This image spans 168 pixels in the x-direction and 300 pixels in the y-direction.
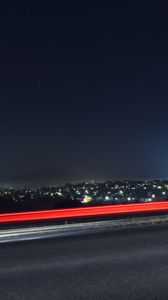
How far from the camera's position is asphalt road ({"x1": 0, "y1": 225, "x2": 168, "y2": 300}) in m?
6.39

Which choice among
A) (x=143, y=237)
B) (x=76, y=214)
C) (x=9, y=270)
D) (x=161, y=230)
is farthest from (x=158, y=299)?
(x=76, y=214)

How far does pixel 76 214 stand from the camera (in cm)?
1628

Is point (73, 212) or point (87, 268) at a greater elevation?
point (73, 212)

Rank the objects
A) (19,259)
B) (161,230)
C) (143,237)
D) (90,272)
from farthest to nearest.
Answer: (161,230)
(143,237)
(19,259)
(90,272)

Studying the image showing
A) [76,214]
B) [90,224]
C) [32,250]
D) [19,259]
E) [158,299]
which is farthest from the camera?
[76,214]

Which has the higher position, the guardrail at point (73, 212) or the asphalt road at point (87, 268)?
the guardrail at point (73, 212)

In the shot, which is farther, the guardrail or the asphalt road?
the guardrail

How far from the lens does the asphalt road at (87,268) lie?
639cm

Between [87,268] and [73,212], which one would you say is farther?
[73,212]

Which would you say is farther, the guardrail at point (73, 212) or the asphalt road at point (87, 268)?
the guardrail at point (73, 212)

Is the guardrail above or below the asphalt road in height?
above

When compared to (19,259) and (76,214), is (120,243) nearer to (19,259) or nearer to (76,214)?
(19,259)

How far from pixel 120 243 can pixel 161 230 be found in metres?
2.53

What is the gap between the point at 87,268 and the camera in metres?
7.93
